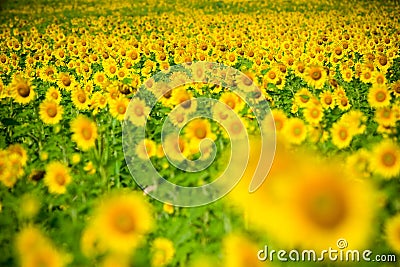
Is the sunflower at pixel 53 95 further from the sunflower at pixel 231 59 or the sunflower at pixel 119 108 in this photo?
the sunflower at pixel 231 59

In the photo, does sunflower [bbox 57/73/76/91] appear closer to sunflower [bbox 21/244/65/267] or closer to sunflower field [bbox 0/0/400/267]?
sunflower field [bbox 0/0/400/267]

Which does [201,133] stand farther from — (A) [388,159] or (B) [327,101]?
(B) [327,101]

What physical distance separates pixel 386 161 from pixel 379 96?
1.74m

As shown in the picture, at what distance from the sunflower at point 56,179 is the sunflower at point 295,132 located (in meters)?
1.74

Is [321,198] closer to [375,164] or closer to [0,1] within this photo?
[375,164]

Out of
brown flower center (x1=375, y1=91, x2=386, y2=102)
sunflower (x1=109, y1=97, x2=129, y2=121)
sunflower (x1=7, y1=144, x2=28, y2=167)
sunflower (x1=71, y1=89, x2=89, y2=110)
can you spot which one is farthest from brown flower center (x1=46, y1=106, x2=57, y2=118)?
brown flower center (x1=375, y1=91, x2=386, y2=102)

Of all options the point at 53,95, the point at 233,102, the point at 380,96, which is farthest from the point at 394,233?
the point at 53,95

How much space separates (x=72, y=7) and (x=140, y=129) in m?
21.7

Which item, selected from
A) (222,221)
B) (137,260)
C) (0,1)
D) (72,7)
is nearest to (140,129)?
(222,221)

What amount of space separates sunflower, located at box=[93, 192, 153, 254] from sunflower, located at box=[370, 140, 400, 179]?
1.57 m

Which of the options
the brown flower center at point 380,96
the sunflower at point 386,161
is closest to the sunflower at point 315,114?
the brown flower center at point 380,96

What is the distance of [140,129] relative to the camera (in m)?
3.97

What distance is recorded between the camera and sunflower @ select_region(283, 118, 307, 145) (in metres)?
3.31

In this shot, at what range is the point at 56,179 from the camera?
2.94 meters
